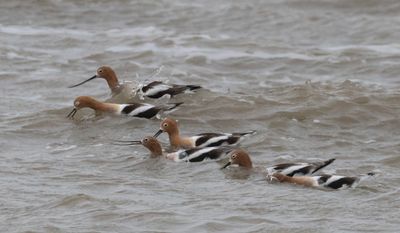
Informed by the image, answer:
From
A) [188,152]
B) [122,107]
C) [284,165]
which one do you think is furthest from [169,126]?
[284,165]

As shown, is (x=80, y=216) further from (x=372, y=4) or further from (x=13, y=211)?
(x=372, y=4)

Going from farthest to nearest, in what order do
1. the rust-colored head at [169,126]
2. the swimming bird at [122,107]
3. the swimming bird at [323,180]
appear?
the swimming bird at [122,107]
the rust-colored head at [169,126]
the swimming bird at [323,180]

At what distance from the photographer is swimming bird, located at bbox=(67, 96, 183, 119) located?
1369 cm

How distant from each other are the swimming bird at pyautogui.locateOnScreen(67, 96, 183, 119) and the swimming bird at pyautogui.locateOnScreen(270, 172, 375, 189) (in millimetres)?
3248

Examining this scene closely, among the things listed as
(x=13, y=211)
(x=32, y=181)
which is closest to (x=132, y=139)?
(x=32, y=181)

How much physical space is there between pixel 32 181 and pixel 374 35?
896 centimetres

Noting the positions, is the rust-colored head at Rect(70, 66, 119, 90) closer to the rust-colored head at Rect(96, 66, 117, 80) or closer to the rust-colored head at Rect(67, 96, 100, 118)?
the rust-colored head at Rect(96, 66, 117, 80)

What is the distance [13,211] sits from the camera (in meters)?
9.61

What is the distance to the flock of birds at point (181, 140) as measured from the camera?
10.6m

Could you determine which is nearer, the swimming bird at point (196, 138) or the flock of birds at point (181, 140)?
the flock of birds at point (181, 140)

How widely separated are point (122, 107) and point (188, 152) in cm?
236

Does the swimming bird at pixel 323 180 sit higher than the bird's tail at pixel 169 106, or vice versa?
the swimming bird at pixel 323 180

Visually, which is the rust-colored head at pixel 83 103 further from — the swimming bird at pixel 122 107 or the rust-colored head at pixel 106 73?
the rust-colored head at pixel 106 73

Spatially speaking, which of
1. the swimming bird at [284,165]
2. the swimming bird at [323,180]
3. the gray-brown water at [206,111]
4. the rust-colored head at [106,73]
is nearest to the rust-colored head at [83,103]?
the gray-brown water at [206,111]
